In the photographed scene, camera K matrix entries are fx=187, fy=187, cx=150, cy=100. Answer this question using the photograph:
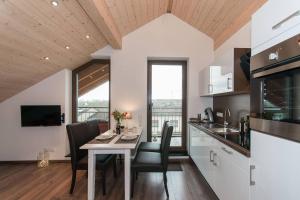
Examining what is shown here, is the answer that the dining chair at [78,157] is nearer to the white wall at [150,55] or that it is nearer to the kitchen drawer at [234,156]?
the white wall at [150,55]

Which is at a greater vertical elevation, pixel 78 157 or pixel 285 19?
pixel 285 19

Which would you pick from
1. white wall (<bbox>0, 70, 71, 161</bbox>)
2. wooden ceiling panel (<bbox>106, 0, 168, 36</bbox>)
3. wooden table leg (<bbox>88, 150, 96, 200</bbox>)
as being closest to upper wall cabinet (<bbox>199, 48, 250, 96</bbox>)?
wooden ceiling panel (<bbox>106, 0, 168, 36</bbox>)

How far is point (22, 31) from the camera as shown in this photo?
7.47ft

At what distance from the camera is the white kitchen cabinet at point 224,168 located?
165cm

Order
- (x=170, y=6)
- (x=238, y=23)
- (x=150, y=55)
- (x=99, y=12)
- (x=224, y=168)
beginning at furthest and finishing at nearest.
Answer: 1. (x=150, y=55)
2. (x=170, y=6)
3. (x=238, y=23)
4. (x=99, y=12)
5. (x=224, y=168)

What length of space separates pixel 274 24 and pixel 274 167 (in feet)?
2.98

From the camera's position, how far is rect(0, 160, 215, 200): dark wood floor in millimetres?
2656

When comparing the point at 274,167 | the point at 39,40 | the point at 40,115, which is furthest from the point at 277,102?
the point at 40,115

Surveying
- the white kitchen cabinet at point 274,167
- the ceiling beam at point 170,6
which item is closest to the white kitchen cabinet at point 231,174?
the white kitchen cabinet at point 274,167

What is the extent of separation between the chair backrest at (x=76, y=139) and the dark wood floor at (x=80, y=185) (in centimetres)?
51

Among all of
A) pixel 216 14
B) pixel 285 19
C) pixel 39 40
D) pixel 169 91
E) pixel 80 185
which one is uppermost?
pixel 216 14

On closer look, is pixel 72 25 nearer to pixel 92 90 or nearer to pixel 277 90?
pixel 92 90

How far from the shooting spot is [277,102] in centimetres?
121

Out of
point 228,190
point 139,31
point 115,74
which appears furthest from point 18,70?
point 228,190
